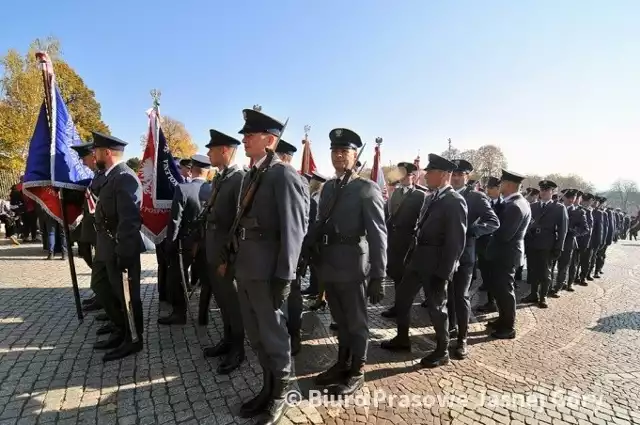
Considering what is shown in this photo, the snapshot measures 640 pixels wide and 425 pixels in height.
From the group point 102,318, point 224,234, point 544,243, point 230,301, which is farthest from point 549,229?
point 102,318

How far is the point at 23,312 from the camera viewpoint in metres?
5.48

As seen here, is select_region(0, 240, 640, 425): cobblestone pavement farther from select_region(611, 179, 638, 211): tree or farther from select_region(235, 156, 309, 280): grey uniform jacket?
select_region(611, 179, 638, 211): tree

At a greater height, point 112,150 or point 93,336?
Answer: point 112,150

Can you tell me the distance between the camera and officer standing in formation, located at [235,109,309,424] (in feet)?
9.24

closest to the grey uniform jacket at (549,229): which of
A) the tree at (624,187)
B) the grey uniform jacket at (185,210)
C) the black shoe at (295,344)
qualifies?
the black shoe at (295,344)

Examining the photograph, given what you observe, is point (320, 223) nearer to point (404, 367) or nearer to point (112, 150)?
point (404, 367)

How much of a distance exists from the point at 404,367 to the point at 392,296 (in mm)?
3225

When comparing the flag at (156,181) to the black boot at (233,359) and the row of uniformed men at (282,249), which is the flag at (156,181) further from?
the black boot at (233,359)

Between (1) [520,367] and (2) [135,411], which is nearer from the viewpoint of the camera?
(2) [135,411]

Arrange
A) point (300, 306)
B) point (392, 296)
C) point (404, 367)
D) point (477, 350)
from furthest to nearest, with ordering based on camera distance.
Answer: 1. point (392, 296)
2. point (477, 350)
3. point (300, 306)
4. point (404, 367)

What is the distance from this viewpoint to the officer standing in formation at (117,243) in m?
3.88

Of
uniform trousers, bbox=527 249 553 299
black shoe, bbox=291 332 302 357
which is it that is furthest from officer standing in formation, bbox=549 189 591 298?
black shoe, bbox=291 332 302 357

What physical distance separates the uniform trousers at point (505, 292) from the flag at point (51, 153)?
20.2 feet

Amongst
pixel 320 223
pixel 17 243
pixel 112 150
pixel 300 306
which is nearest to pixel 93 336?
pixel 112 150
